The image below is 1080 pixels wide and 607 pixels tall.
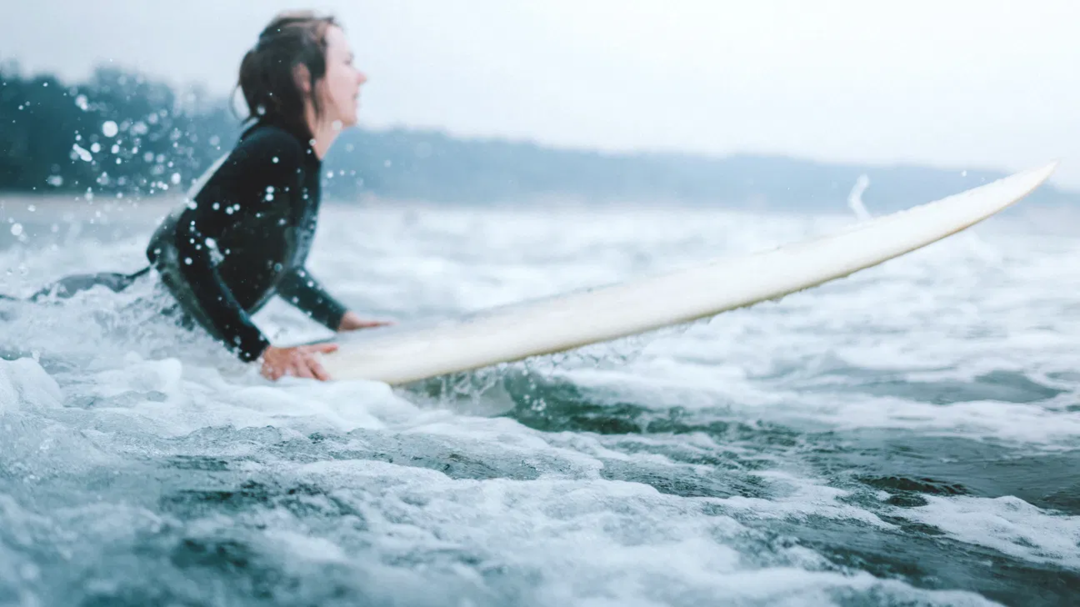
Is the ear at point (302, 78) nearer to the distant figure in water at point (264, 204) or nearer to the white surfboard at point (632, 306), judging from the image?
the distant figure in water at point (264, 204)

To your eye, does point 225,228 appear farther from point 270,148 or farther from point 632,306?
point 632,306

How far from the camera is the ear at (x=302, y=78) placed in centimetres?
165

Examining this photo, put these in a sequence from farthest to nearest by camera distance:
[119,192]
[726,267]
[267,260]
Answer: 1. [119,192]
2. [726,267]
3. [267,260]

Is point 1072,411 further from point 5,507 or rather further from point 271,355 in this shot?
point 5,507

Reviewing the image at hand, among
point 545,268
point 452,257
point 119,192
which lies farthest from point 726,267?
point 119,192

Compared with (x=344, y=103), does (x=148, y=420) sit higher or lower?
lower

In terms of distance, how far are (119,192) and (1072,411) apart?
384 inches

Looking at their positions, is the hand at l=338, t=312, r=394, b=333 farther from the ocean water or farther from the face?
the face

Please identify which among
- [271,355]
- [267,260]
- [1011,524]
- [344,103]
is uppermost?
[344,103]

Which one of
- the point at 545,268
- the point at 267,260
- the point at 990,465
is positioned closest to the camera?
the point at 990,465

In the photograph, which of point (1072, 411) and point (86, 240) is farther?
point (86, 240)

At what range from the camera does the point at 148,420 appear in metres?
1.28

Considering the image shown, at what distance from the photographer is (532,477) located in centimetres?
119

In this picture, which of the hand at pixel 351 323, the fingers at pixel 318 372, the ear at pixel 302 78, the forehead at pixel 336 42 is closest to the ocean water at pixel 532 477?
the fingers at pixel 318 372
